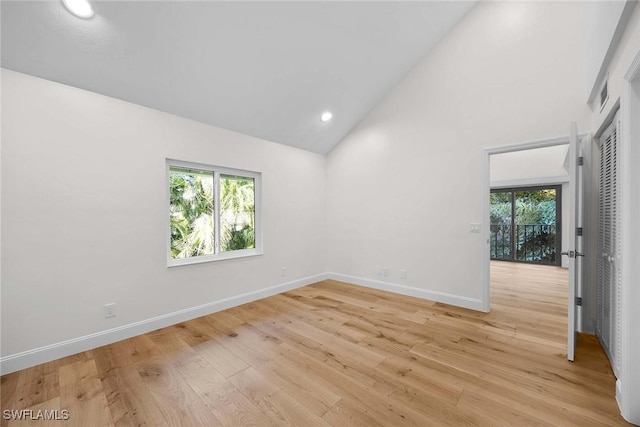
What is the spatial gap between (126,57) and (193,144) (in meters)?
1.02

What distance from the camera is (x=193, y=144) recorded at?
311cm

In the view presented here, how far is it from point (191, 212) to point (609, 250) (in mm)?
4225

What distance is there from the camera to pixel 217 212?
3494 millimetres

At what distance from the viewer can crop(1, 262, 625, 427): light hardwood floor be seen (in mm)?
1576

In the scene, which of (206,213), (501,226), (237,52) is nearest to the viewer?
(237,52)

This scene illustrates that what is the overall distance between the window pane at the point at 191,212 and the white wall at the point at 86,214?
222 millimetres

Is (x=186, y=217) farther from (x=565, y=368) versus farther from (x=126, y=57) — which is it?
(x=565, y=368)

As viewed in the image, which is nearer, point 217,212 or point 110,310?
point 110,310

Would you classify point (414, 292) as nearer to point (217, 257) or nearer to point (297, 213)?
point (297, 213)

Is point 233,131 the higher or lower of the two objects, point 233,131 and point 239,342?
the higher

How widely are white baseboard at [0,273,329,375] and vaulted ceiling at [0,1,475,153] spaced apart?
2.32m

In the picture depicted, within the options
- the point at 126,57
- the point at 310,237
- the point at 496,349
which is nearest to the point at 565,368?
the point at 496,349

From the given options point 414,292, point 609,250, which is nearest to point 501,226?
point 414,292

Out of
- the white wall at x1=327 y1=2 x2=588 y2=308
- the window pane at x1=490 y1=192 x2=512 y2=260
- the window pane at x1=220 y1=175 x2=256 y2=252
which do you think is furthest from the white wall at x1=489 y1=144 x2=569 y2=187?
the window pane at x1=220 y1=175 x2=256 y2=252
